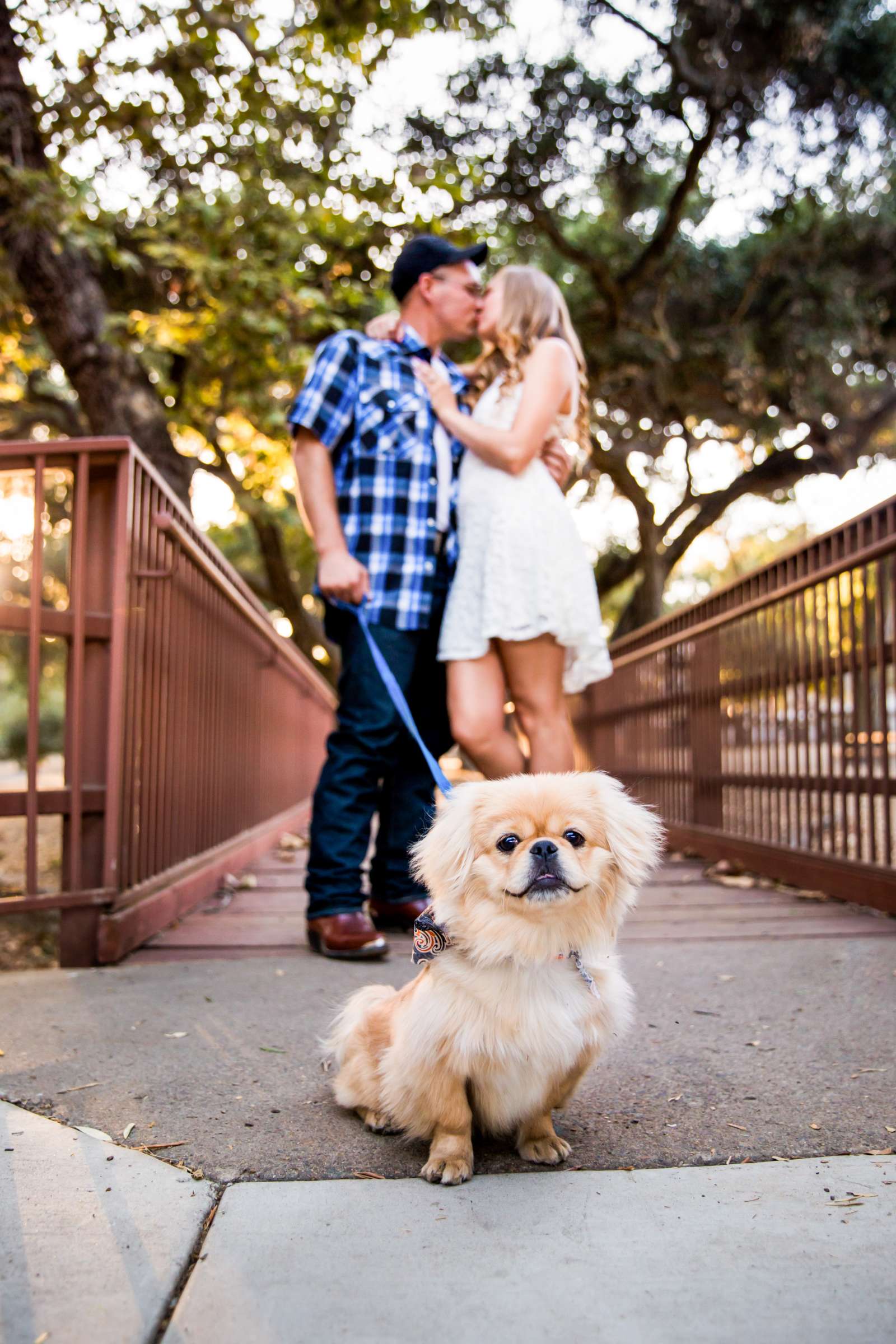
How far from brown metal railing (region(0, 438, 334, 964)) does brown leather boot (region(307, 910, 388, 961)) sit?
2.11ft

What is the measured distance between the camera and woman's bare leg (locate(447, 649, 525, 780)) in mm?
3129

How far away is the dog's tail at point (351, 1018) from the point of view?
6.75 feet

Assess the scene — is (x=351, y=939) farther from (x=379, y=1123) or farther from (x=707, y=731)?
(x=707, y=731)

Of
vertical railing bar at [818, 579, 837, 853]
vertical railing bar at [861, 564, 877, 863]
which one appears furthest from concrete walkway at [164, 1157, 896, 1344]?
vertical railing bar at [818, 579, 837, 853]

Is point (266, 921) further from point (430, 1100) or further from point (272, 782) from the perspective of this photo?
point (272, 782)

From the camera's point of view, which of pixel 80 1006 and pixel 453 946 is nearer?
pixel 453 946

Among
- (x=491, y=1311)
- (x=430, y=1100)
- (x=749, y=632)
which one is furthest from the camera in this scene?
(x=749, y=632)

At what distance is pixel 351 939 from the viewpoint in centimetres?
324

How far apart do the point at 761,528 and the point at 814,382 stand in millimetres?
20277

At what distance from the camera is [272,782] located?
709 cm

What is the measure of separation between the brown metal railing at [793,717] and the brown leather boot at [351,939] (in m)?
1.08

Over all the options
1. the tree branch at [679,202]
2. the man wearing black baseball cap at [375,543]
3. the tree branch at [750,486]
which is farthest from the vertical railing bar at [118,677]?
the tree branch at [750,486]

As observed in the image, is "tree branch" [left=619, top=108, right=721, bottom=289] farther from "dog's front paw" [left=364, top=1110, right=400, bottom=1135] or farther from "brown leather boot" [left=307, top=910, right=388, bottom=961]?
"dog's front paw" [left=364, top=1110, right=400, bottom=1135]

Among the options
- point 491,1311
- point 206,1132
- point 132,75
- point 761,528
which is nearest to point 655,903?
point 206,1132
